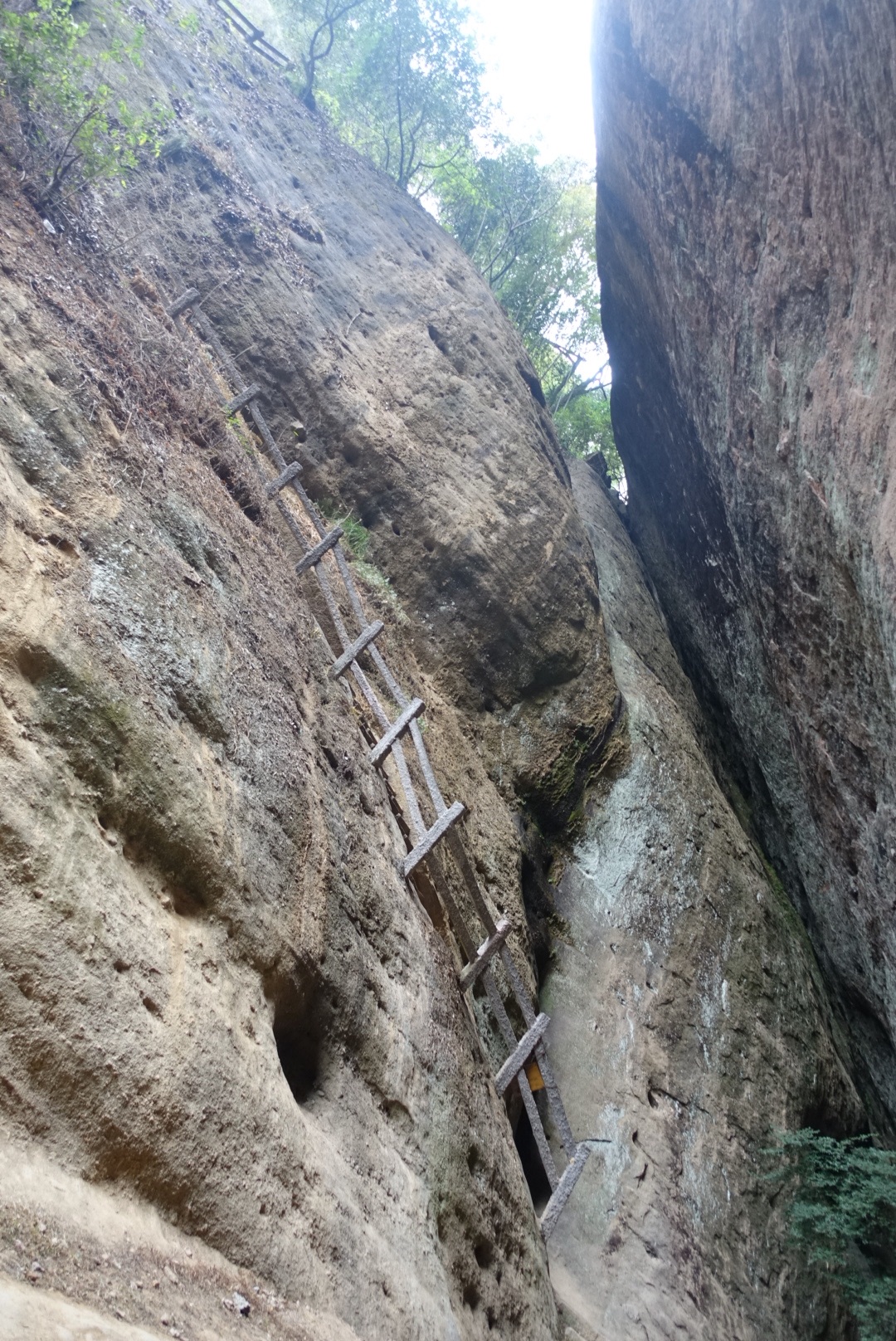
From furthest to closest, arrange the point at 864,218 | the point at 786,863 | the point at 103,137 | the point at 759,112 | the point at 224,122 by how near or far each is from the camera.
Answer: the point at 224,122 → the point at 786,863 → the point at 103,137 → the point at 759,112 → the point at 864,218

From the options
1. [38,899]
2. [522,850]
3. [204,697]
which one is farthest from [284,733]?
[522,850]

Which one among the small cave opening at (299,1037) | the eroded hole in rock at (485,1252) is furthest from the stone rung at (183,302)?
the eroded hole in rock at (485,1252)

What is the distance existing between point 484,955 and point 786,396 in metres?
5.78

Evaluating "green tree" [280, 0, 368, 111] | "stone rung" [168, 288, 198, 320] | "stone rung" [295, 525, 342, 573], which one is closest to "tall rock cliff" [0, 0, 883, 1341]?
"stone rung" [295, 525, 342, 573]

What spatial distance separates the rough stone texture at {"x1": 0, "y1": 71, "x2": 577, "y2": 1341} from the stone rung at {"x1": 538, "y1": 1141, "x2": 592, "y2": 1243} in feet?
1.93

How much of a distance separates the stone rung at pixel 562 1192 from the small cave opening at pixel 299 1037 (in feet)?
8.94

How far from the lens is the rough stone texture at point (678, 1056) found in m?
6.93

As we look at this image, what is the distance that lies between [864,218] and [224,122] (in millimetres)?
8823

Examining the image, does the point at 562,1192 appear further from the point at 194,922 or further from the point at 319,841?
the point at 194,922

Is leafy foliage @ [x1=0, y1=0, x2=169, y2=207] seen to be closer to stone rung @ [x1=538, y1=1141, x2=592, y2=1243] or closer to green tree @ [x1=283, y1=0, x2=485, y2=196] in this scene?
stone rung @ [x1=538, y1=1141, x2=592, y2=1243]

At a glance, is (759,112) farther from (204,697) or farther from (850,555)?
(204,697)

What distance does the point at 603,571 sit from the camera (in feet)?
44.1

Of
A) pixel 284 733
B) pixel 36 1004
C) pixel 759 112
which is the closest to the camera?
pixel 36 1004

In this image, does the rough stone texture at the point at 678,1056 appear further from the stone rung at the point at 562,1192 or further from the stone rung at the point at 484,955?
the stone rung at the point at 484,955
